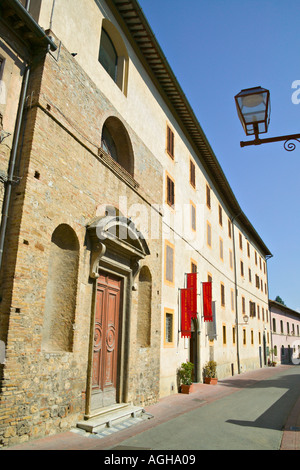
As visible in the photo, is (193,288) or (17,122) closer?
(17,122)

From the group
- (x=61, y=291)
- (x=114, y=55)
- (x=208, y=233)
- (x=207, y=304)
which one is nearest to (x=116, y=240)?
(x=61, y=291)

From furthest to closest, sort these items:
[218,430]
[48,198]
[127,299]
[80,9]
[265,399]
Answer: [265,399] → [127,299] → [80,9] → [218,430] → [48,198]

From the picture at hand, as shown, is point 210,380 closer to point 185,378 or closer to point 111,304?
point 185,378

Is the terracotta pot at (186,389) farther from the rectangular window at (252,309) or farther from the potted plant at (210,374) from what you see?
the rectangular window at (252,309)

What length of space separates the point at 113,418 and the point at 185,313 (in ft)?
22.2

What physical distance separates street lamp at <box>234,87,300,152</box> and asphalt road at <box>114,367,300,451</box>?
17.9 ft

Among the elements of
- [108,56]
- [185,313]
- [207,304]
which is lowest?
[185,313]

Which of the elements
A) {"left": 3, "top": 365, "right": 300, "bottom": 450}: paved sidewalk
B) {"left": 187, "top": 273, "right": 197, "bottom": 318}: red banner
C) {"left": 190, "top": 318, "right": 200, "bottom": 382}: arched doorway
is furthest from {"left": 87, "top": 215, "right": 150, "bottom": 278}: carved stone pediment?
{"left": 190, "top": 318, "right": 200, "bottom": 382}: arched doorway

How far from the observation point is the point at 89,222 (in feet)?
27.9

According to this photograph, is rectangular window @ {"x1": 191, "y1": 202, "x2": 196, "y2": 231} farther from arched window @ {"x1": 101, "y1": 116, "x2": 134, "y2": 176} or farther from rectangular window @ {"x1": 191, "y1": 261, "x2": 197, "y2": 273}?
arched window @ {"x1": 101, "y1": 116, "x2": 134, "y2": 176}
